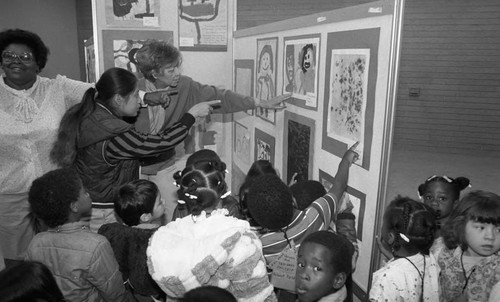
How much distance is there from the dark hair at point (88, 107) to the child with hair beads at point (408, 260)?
1.79m

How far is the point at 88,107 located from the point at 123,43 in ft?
5.51

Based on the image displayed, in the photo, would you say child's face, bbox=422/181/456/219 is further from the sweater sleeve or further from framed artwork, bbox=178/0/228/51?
framed artwork, bbox=178/0/228/51

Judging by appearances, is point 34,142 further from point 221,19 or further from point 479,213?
point 479,213

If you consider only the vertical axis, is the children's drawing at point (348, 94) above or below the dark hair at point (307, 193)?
above

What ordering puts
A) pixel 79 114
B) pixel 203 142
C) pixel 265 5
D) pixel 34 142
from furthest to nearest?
pixel 265 5 < pixel 203 142 < pixel 34 142 < pixel 79 114

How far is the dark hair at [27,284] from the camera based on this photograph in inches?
56.2

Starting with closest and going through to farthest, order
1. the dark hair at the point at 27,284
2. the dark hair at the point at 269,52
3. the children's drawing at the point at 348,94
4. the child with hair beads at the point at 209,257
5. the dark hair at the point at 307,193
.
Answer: the dark hair at the point at 27,284 < the child with hair beads at the point at 209,257 < the children's drawing at the point at 348,94 < the dark hair at the point at 307,193 < the dark hair at the point at 269,52

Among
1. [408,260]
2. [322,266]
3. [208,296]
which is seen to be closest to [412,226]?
[408,260]

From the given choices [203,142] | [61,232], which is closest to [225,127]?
[203,142]

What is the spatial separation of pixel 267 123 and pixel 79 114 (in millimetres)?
1618

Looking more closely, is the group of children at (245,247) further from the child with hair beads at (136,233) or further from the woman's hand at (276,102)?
the woman's hand at (276,102)

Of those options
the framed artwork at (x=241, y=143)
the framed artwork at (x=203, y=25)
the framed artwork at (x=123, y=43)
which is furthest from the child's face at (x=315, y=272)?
the framed artwork at (x=203, y=25)

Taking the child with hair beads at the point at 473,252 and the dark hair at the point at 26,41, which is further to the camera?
the dark hair at the point at 26,41

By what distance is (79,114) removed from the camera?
105 inches
